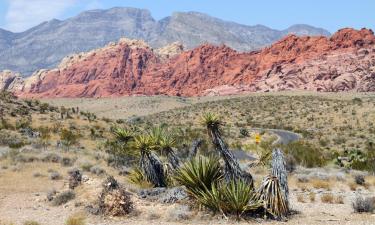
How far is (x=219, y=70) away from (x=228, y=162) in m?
124

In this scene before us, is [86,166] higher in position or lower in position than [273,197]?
lower

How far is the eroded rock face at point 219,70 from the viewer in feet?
362

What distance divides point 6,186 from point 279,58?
109282mm

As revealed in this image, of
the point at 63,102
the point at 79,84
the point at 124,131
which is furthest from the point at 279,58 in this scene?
the point at 124,131

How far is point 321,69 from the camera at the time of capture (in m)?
112

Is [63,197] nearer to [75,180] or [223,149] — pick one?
[75,180]

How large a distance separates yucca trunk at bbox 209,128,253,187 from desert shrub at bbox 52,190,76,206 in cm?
554

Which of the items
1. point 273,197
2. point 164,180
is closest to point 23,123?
point 164,180

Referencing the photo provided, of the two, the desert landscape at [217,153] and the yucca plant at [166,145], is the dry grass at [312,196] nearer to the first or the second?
the desert landscape at [217,153]

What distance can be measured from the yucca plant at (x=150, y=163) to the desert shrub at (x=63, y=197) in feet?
9.25

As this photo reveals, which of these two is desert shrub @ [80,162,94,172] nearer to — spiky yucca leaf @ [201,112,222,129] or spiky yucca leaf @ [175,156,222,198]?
spiky yucca leaf @ [175,156,222,198]

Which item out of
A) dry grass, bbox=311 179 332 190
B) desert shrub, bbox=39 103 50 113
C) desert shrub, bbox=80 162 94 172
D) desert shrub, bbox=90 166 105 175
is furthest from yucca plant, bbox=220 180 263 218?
desert shrub, bbox=39 103 50 113

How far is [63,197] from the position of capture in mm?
16844

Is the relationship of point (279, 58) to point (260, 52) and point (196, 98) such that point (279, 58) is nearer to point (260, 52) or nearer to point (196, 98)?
point (260, 52)
